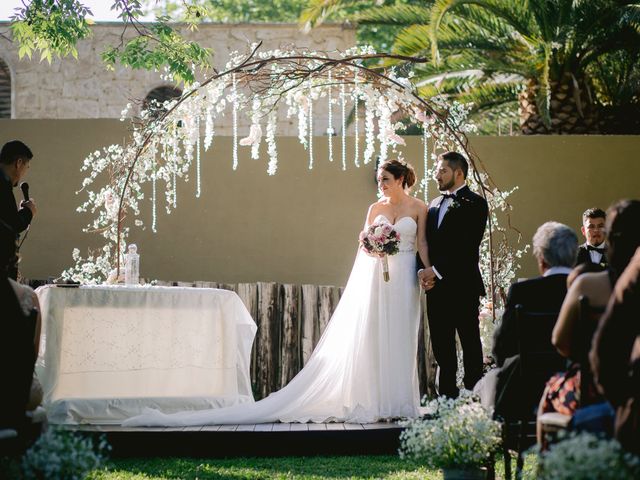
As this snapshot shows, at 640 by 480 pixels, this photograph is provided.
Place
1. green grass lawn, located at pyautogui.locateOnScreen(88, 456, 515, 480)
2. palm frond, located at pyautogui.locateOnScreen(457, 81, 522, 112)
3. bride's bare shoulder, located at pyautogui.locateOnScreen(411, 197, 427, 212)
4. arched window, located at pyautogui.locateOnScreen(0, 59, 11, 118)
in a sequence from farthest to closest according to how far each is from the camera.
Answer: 1. arched window, located at pyautogui.locateOnScreen(0, 59, 11, 118)
2. palm frond, located at pyautogui.locateOnScreen(457, 81, 522, 112)
3. bride's bare shoulder, located at pyautogui.locateOnScreen(411, 197, 427, 212)
4. green grass lawn, located at pyautogui.locateOnScreen(88, 456, 515, 480)

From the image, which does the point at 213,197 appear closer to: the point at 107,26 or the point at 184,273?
the point at 184,273

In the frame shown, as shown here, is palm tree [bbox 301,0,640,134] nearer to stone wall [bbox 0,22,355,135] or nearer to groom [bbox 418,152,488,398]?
stone wall [bbox 0,22,355,135]

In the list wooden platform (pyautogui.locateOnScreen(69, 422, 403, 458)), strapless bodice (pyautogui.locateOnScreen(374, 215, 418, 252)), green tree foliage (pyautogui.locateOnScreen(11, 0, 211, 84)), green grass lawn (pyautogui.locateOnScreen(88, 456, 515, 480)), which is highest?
green tree foliage (pyautogui.locateOnScreen(11, 0, 211, 84))

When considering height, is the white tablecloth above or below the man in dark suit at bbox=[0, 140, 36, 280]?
below

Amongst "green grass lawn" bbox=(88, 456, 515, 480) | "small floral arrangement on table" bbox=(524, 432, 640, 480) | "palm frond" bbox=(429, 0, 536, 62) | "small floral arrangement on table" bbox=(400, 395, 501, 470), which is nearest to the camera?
"small floral arrangement on table" bbox=(524, 432, 640, 480)

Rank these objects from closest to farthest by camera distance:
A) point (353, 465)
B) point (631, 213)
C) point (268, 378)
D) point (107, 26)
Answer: point (631, 213) < point (353, 465) < point (268, 378) < point (107, 26)

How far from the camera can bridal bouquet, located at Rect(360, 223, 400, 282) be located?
7.23 m

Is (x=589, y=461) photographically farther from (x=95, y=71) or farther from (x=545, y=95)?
(x=95, y=71)

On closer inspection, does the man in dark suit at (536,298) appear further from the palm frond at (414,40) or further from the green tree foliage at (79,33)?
→ the palm frond at (414,40)

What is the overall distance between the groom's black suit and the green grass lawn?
0.87 m

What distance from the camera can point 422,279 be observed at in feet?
23.4

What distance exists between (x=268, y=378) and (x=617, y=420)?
6117 mm

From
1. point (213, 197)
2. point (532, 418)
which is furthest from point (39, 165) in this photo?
point (532, 418)

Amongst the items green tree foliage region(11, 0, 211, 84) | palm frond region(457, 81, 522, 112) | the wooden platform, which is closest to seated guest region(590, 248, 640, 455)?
the wooden platform
